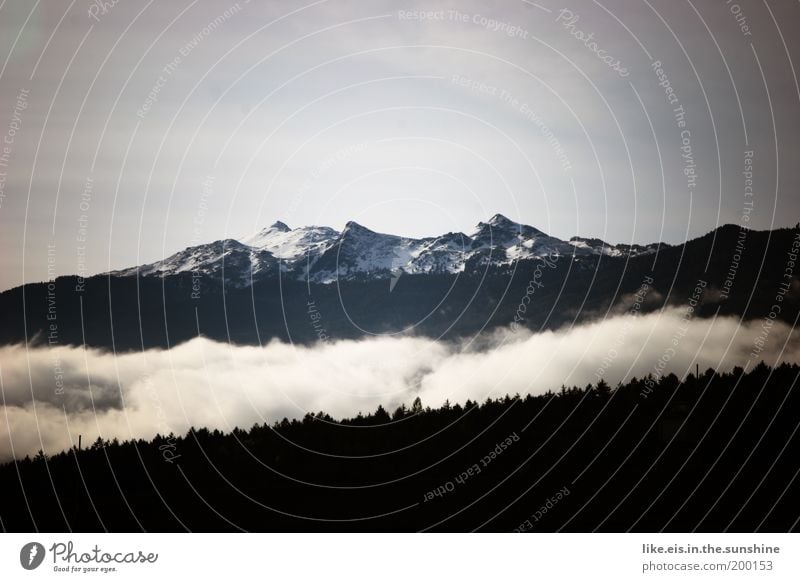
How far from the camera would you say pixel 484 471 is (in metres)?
→ 89.1

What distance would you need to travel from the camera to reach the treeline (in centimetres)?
7288

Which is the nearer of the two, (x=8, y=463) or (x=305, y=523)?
(x=305, y=523)

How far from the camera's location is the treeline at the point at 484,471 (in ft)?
239

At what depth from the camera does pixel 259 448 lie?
104m

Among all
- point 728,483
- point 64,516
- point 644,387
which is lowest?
point 64,516

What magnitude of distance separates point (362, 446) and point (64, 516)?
34735 mm

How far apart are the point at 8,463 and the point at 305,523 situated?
71.2 meters

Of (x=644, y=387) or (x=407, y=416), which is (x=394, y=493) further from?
(x=644, y=387)

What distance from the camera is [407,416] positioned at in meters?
110
